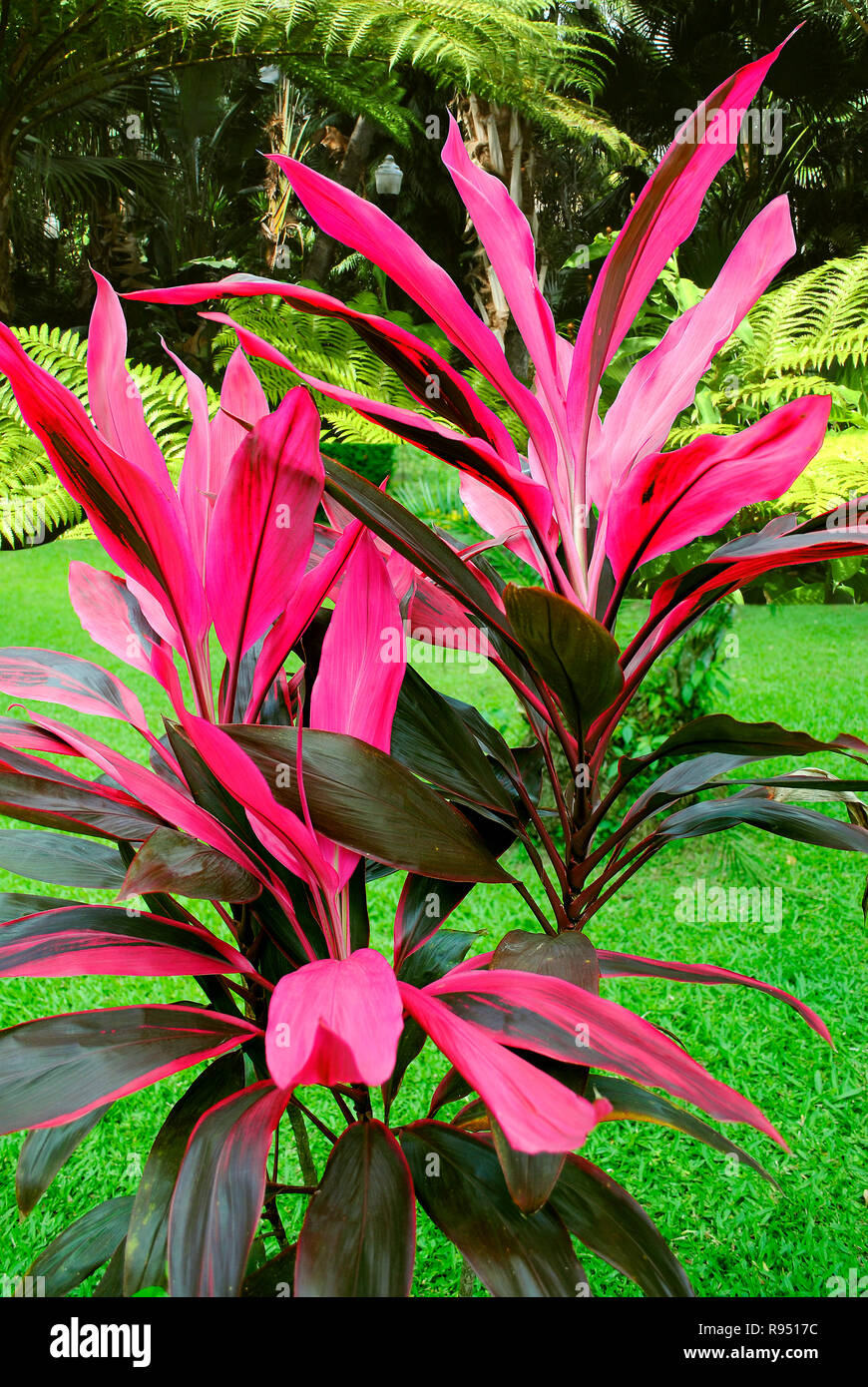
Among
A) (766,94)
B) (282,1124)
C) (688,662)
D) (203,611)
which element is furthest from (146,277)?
(203,611)

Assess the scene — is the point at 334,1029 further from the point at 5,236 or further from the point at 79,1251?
the point at 5,236

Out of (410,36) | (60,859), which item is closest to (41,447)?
(410,36)

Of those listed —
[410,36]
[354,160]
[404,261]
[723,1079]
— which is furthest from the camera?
[354,160]

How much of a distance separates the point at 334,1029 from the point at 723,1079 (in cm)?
112

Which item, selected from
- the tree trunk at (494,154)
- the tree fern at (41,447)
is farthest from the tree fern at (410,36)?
the tree fern at (41,447)

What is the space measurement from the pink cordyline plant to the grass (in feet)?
0.60

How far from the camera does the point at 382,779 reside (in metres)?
0.43

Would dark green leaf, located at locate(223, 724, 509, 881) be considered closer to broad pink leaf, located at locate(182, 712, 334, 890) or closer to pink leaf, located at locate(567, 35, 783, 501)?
broad pink leaf, located at locate(182, 712, 334, 890)

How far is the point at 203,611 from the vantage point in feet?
1.63

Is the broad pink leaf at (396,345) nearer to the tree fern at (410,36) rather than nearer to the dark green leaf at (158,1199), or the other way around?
the dark green leaf at (158,1199)

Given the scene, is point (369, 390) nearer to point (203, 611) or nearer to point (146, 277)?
point (146, 277)

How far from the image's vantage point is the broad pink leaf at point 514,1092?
319 mm

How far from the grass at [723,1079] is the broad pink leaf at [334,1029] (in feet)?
0.92
